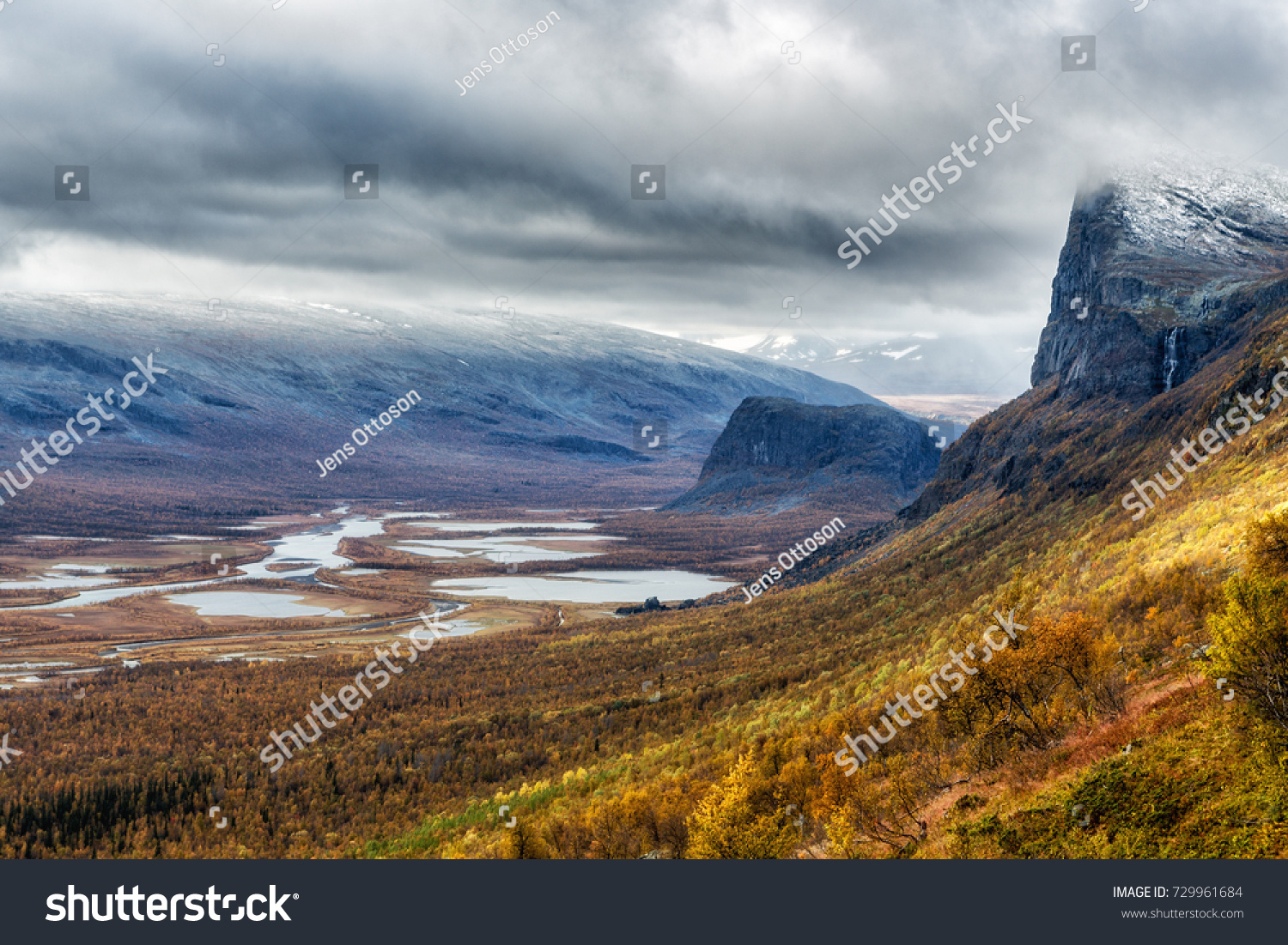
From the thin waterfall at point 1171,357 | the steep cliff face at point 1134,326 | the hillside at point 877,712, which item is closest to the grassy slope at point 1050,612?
the hillside at point 877,712

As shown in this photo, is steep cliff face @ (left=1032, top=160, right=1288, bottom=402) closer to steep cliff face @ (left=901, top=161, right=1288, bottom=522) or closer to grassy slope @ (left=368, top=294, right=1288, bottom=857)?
steep cliff face @ (left=901, top=161, right=1288, bottom=522)

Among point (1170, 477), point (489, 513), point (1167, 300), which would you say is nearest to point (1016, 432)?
point (1167, 300)

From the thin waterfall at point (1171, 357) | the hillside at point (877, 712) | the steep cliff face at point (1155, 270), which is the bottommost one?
the hillside at point (877, 712)

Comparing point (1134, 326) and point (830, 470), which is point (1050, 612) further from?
point (830, 470)

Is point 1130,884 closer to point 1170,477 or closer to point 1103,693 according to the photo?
point 1103,693

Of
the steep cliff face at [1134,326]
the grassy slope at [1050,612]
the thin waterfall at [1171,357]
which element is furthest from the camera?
the thin waterfall at [1171,357]

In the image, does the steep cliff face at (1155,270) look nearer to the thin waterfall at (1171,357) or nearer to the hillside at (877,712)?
the thin waterfall at (1171,357)

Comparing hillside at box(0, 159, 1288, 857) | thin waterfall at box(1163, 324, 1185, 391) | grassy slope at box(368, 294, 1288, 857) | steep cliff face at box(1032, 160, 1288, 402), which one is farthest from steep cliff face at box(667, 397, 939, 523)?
grassy slope at box(368, 294, 1288, 857)
